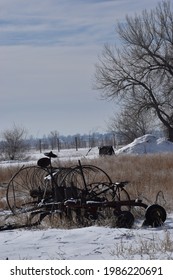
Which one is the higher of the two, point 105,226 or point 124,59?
point 124,59

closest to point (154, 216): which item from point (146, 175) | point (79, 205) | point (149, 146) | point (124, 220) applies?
point (124, 220)

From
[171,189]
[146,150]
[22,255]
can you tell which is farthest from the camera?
[146,150]

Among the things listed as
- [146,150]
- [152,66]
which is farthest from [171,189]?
[152,66]

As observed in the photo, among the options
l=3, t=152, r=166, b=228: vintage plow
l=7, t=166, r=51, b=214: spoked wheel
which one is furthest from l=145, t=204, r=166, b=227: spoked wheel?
l=7, t=166, r=51, b=214: spoked wheel

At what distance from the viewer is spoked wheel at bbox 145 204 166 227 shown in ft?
31.4

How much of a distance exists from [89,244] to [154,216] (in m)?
2.26

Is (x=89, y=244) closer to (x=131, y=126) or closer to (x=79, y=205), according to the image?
(x=79, y=205)

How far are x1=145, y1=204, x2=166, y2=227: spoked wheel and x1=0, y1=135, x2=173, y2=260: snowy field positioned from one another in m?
0.13

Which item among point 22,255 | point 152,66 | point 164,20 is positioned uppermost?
point 164,20

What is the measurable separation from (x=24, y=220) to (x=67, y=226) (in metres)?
0.93

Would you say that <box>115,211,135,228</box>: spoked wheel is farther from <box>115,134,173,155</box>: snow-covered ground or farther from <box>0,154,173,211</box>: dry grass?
<box>115,134,173,155</box>: snow-covered ground
